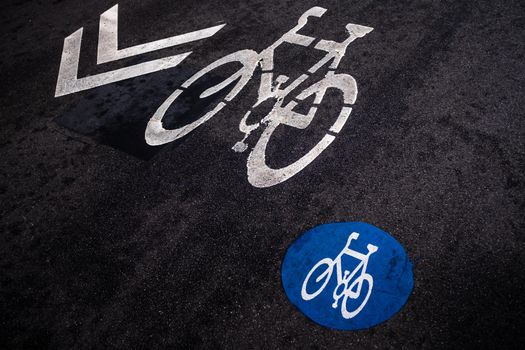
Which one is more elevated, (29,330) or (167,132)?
(167,132)

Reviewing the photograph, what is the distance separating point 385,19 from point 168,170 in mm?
4531

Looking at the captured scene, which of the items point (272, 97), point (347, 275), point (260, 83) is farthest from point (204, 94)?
point (347, 275)

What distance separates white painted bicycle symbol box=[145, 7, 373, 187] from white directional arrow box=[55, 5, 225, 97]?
2.80 feet

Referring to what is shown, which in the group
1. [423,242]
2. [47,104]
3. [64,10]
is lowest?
[423,242]

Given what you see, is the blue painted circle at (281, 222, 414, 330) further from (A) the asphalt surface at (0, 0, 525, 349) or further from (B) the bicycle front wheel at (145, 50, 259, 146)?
(B) the bicycle front wheel at (145, 50, 259, 146)

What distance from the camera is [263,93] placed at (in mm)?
4836

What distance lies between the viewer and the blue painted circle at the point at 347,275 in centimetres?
298

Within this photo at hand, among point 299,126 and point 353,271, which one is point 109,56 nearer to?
point 299,126

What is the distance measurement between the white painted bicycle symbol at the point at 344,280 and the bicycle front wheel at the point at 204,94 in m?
2.43

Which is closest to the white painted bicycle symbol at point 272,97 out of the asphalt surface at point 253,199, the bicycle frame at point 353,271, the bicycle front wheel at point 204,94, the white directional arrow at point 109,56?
Answer: the bicycle front wheel at point 204,94

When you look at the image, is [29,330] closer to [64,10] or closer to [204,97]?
[204,97]

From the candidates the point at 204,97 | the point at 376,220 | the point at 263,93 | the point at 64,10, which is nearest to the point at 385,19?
the point at 263,93

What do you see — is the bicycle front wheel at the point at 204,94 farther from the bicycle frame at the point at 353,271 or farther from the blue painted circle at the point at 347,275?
the bicycle frame at the point at 353,271

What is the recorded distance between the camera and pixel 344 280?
10.3 feet
